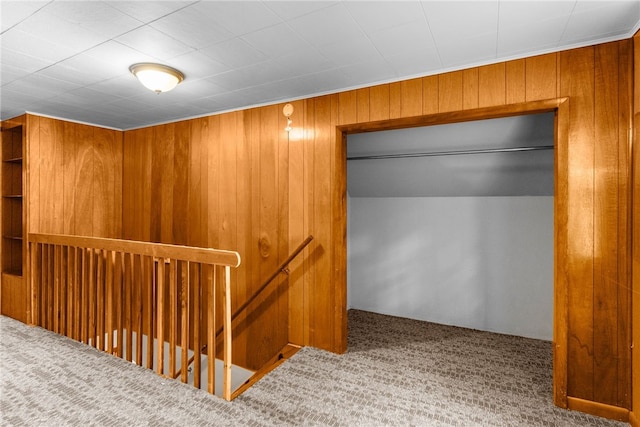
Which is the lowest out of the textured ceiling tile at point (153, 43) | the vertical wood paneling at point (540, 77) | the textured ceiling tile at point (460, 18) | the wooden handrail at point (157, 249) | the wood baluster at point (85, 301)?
the wood baluster at point (85, 301)

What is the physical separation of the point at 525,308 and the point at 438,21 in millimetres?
3095

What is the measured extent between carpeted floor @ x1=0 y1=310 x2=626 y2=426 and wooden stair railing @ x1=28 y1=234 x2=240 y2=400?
0.15 meters

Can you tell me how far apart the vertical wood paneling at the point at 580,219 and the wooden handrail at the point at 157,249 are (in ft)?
6.86

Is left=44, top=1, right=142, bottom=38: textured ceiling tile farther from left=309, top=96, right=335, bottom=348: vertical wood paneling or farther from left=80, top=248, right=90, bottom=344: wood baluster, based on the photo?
left=80, top=248, right=90, bottom=344: wood baluster

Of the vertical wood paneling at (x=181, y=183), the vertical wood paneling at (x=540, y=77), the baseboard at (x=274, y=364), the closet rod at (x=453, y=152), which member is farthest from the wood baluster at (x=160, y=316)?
the vertical wood paneling at (x=540, y=77)

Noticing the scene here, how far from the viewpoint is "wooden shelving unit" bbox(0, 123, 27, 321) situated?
12.2 feet

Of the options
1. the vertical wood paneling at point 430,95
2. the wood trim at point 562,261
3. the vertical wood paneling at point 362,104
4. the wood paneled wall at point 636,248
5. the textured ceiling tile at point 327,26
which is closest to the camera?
the textured ceiling tile at point 327,26

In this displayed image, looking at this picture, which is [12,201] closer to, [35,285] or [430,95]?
[35,285]

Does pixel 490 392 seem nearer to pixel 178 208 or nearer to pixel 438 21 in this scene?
pixel 438 21

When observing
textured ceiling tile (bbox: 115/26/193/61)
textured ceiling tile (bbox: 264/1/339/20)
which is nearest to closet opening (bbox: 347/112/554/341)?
textured ceiling tile (bbox: 264/1/339/20)

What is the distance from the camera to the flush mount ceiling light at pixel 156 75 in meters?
2.37

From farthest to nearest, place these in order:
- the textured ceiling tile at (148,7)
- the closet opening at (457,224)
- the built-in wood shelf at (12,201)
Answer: the built-in wood shelf at (12,201) < the closet opening at (457,224) < the textured ceiling tile at (148,7)

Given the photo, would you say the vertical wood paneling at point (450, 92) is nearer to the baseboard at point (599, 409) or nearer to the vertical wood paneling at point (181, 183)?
the baseboard at point (599, 409)

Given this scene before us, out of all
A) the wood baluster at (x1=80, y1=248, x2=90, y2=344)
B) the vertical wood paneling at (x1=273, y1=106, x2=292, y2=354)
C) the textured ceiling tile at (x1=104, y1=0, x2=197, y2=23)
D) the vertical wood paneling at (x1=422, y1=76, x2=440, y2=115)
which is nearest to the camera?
the textured ceiling tile at (x1=104, y1=0, x2=197, y2=23)
